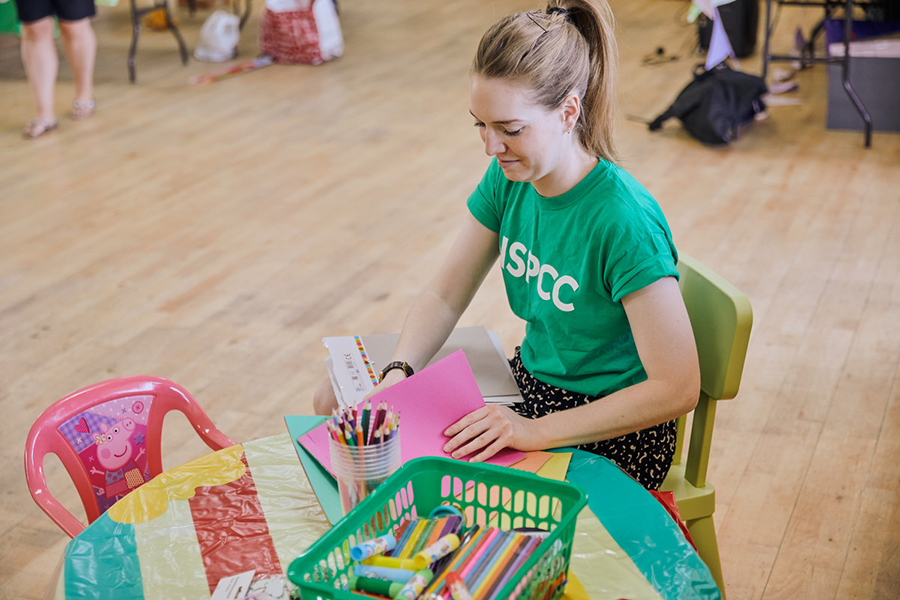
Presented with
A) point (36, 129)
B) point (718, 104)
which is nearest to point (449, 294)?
point (718, 104)

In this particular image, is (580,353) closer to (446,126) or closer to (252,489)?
(252,489)

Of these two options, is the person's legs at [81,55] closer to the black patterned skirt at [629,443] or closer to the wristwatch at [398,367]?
the wristwatch at [398,367]

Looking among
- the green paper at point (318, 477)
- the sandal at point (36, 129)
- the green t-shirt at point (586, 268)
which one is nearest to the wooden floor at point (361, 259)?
the sandal at point (36, 129)

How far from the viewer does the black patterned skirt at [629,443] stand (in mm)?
1369

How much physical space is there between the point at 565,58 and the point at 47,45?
13.3 feet

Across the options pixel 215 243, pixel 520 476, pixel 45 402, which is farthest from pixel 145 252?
pixel 520 476

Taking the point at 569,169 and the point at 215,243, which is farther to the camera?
the point at 215,243

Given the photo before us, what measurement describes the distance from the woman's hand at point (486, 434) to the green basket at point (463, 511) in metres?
0.08

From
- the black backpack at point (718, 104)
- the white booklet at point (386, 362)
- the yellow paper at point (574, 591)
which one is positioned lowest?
the black backpack at point (718, 104)

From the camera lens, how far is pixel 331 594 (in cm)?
81

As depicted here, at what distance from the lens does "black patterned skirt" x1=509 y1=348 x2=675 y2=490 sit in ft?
4.49

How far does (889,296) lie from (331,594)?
2.53 metres

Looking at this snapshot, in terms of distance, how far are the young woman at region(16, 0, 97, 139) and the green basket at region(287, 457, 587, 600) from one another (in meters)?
4.20

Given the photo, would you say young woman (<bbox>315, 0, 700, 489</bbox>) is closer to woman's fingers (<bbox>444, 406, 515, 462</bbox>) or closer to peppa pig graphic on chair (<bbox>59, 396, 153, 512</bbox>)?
woman's fingers (<bbox>444, 406, 515, 462</bbox>)
